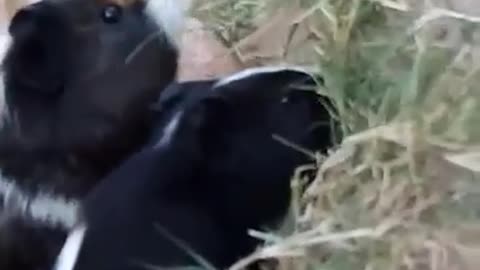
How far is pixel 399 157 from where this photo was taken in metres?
1.13

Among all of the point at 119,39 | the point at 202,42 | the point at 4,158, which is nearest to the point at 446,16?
the point at 202,42

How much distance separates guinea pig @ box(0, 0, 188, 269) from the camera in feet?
5.00

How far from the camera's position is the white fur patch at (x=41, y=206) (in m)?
1.50

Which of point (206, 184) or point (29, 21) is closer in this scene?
point (206, 184)

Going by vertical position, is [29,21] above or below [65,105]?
above

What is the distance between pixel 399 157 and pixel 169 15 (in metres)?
0.59

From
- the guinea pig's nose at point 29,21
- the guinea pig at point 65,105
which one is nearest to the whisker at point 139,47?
the guinea pig at point 65,105

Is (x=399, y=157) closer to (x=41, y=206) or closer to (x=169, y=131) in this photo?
(x=169, y=131)

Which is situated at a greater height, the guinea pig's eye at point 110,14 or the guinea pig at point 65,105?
the guinea pig's eye at point 110,14

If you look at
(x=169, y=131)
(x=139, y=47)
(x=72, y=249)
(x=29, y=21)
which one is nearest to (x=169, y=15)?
(x=139, y=47)

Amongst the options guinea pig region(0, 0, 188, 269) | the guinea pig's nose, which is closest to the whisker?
guinea pig region(0, 0, 188, 269)

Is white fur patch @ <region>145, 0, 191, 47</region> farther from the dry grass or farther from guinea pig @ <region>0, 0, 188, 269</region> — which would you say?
the dry grass

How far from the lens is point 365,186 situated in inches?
45.1

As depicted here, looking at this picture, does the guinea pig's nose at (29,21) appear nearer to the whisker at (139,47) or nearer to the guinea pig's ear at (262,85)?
the whisker at (139,47)
